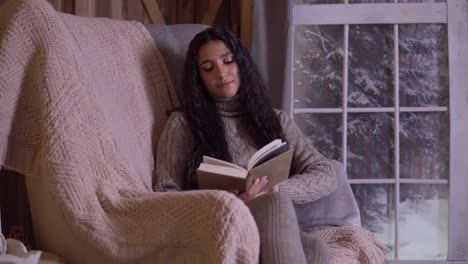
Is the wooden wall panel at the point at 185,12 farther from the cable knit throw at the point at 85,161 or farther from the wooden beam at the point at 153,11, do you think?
the cable knit throw at the point at 85,161

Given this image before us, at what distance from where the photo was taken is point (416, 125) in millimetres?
2318

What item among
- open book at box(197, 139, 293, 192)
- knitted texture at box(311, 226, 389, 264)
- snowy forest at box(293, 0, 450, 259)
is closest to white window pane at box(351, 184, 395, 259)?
snowy forest at box(293, 0, 450, 259)

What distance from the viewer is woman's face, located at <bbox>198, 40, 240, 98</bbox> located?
1721 mm

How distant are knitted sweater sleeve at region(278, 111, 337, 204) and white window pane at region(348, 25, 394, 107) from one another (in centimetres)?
60

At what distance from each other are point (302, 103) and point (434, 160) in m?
0.56

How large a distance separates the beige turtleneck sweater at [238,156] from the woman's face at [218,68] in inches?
1.8

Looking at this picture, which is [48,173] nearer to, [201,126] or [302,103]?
[201,126]

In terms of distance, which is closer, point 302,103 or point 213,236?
point 213,236

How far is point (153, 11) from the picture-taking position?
7.80ft

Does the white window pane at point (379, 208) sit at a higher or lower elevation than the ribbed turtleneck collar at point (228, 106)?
lower

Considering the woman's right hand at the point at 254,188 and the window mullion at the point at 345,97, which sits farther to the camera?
the window mullion at the point at 345,97

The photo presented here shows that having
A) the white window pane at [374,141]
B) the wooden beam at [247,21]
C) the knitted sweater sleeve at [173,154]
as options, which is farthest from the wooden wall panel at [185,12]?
the knitted sweater sleeve at [173,154]

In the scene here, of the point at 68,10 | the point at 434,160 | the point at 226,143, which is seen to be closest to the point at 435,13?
the point at 434,160

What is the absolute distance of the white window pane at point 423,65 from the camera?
2.27m
